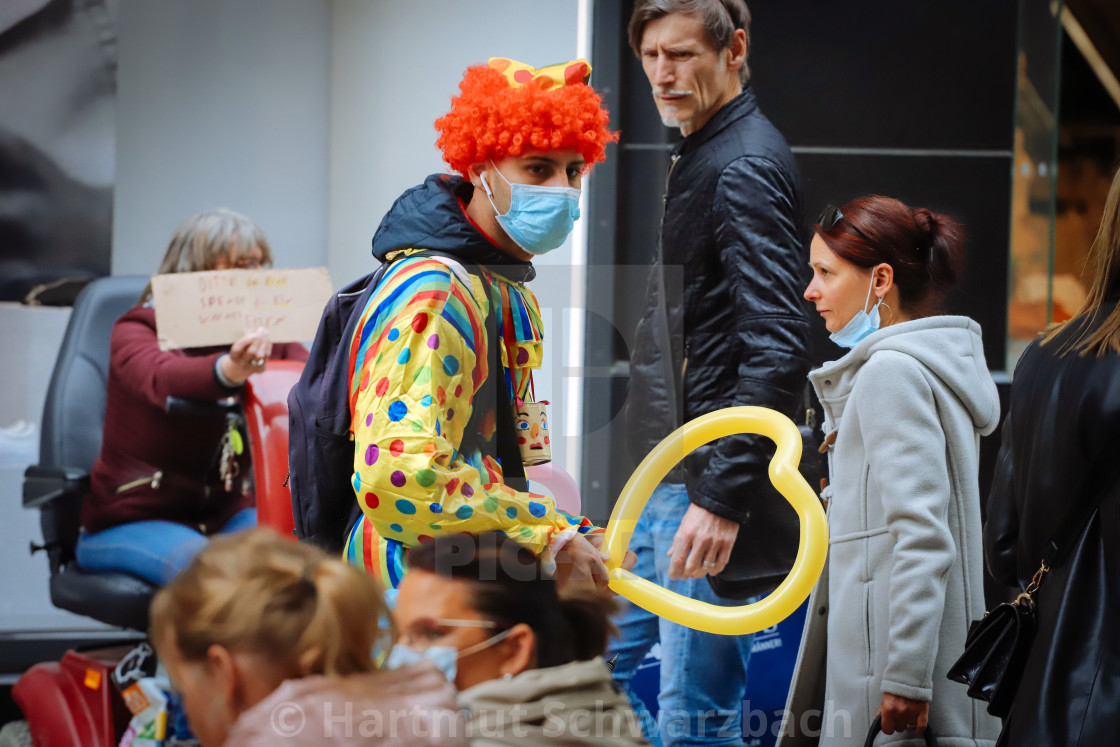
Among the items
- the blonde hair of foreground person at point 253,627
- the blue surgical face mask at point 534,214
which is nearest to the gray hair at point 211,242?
the blue surgical face mask at point 534,214

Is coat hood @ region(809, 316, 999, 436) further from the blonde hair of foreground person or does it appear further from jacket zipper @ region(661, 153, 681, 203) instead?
the blonde hair of foreground person

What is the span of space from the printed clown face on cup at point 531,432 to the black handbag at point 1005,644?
2.55 feet

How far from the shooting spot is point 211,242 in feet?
10.5

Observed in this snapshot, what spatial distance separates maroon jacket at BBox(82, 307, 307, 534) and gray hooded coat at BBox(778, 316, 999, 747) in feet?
5.89

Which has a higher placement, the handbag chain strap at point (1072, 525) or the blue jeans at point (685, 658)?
the handbag chain strap at point (1072, 525)

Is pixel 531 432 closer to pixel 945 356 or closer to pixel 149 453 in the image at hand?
pixel 945 356

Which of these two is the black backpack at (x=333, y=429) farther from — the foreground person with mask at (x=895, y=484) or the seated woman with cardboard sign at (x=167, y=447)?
the seated woman with cardboard sign at (x=167, y=447)

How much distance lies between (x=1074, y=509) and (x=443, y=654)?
38.4 inches

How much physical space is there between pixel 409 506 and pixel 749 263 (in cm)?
116

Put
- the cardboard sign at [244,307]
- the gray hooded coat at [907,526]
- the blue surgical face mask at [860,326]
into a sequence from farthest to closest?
the cardboard sign at [244,307] < the blue surgical face mask at [860,326] < the gray hooded coat at [907,526]

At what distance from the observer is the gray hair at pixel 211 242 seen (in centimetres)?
318

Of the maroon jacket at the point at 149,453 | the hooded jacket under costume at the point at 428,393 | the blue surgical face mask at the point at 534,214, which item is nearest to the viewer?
the hooded jacket under costume at the point at 428,393

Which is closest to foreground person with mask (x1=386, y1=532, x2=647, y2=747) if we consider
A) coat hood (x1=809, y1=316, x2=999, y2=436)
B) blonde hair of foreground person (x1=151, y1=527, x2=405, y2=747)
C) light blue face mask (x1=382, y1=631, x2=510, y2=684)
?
light blue face mask (x1=382, y1=631, x2=510, y2=684)

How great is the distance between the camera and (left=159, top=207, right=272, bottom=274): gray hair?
10.4ft
